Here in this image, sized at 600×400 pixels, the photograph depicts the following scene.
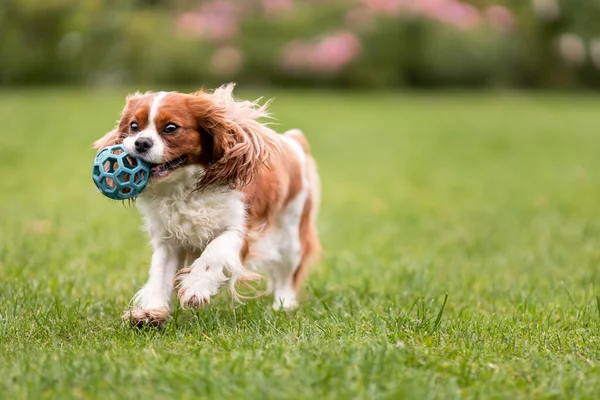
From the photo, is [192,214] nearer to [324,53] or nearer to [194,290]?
[194,290]

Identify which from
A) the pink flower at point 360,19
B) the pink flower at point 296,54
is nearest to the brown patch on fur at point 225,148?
the pink flower at point 296,54

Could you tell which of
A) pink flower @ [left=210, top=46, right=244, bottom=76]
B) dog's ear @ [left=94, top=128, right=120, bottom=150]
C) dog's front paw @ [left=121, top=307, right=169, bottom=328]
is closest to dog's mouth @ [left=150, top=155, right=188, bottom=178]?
dog's ear @ [left=94, top=128, right=120, bottom=150]

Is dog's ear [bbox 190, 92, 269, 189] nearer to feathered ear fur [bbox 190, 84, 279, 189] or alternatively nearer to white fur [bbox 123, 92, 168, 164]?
feathered ear fur [bbox 190, 84, 279, 189]

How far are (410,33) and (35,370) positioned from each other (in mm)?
21533

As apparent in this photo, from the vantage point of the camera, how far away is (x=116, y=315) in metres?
4.75

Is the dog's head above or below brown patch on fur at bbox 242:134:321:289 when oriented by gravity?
above

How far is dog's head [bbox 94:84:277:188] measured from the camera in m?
4.36

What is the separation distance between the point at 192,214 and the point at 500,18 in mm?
21533

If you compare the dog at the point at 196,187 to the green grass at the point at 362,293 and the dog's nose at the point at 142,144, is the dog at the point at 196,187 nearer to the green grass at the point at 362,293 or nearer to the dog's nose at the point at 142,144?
the dog's nose at the point at 142,144

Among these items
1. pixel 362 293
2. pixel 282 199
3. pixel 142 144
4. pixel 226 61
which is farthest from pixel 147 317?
pixel 226 61

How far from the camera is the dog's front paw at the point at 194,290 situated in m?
4.43

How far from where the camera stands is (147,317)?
4.36 meters

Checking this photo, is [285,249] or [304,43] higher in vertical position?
[304,43]

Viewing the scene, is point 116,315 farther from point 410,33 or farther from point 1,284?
point 410,33
